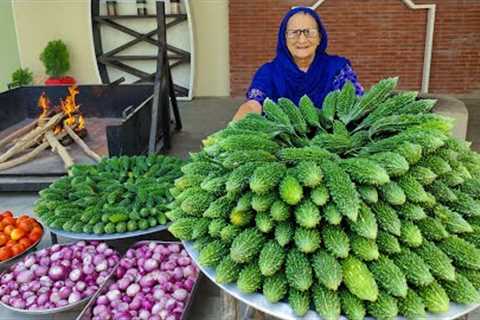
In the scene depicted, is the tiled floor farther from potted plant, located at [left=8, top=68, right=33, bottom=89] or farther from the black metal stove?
potted plant, located at [left=8, top=68, right=33, bottom=89]

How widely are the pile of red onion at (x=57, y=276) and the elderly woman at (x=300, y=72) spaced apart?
1.07m

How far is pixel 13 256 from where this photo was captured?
2.47 metres

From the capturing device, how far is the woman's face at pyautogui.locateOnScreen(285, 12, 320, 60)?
2.31 metres

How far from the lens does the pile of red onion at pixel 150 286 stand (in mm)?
1934

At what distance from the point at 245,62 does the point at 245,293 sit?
6140mm

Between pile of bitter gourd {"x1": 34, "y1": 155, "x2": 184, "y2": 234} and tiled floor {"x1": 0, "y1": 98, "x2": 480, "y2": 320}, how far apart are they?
0.44m

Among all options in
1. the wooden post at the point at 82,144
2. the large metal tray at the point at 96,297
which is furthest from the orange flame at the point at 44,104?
the large metal tray at the point at 96,297

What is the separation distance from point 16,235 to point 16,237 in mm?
12

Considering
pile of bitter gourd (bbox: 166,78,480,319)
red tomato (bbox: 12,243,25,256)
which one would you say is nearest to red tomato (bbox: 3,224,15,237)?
red tomato (bbox: 12,243,25,256)

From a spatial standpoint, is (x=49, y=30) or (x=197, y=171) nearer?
Answer: (x=197, y=171)

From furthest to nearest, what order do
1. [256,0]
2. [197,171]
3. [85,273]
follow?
[256,0]
[85,273]
[197,171]

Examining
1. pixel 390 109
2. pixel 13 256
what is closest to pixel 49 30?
pixel 13 256

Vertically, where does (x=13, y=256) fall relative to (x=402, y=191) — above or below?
below

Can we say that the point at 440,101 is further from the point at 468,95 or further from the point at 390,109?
the point at 468,95
